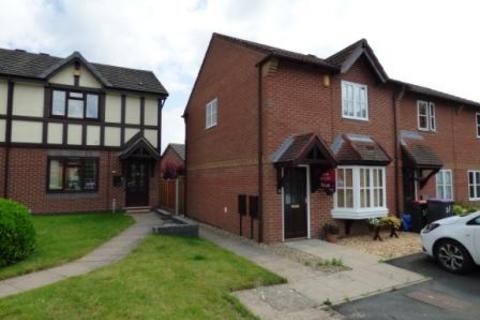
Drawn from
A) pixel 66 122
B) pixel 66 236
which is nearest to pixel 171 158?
pixel 66 122

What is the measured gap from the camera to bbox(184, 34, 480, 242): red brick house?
10.2m

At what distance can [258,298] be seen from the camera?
18.7ft

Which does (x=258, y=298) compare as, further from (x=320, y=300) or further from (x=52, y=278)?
(x=52, y=278)

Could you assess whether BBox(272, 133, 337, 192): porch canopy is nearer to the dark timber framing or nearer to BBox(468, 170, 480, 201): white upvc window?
the dark timber framing

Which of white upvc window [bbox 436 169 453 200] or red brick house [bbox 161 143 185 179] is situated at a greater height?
red brick house [bbox 161 143 185 179]

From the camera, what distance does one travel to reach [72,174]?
15.9 metres

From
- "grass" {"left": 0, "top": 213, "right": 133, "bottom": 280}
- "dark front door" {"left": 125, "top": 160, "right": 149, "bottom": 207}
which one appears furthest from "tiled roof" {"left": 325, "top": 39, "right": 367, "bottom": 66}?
"dark front door" {"left": 125, "top": 160, "right": 149, "bottom": 207}

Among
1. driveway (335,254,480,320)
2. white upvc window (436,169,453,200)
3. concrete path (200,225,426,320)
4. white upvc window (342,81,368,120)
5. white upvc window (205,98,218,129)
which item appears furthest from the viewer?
white upvc window (436,169,453,200)

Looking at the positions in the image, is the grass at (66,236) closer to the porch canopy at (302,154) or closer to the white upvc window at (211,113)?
the white upvc window at (211,113)

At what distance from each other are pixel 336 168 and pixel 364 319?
6.43 metres

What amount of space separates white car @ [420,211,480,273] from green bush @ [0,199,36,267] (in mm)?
9801

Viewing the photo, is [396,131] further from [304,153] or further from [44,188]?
[44,188]

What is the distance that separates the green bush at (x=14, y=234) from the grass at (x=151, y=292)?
226 cm

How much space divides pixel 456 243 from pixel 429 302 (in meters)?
2.43
